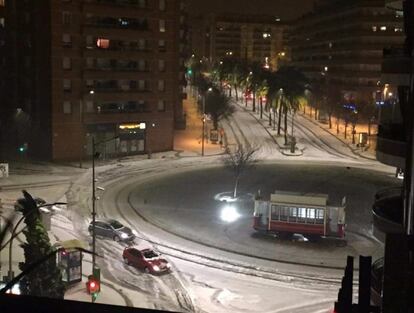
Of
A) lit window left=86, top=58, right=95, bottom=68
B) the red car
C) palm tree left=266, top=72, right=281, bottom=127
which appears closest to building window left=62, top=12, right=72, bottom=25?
lit window left=86, top=58, right=95, bottom=68

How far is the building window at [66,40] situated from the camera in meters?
62.2

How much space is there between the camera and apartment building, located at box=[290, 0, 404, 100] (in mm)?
110938

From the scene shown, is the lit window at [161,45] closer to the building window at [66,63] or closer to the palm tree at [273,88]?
the building window at [66,63]

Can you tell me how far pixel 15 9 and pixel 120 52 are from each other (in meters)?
13.5

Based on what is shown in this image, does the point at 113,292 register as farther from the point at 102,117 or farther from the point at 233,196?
the point at 102,117

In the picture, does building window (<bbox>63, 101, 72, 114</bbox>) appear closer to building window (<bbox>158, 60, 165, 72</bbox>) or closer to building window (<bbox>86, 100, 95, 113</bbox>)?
building window (<bbox>86, 100, 95, 113</bbox>)

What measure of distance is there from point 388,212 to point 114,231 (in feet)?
73.6

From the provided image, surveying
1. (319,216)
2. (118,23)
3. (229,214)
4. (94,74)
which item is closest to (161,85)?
(118,23)

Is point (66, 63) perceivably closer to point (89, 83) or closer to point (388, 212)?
point (89, 83)

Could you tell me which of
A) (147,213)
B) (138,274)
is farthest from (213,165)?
(138,274)

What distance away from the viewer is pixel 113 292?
26688 millimetres

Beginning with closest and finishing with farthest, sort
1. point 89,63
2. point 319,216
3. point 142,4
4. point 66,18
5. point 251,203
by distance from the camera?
point 319,216, point 251,203, point 66,18, point 89,63, point 142,4

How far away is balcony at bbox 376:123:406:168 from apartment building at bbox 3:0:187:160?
5187cm

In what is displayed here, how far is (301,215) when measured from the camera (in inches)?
1419
